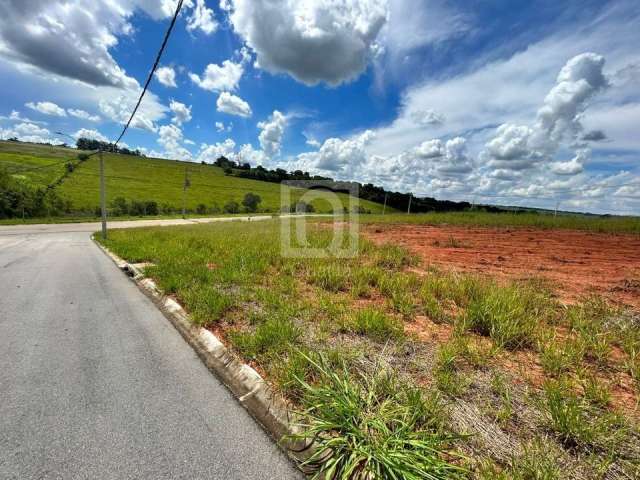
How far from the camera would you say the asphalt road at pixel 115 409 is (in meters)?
1.69

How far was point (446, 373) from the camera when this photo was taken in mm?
2309

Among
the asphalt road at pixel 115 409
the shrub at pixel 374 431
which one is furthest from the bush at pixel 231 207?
the shrub at pixel 374 431

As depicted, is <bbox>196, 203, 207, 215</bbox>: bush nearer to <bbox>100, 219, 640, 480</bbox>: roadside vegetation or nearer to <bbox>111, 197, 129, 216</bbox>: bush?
<bbox>111, 197, 129, 216</bbox>: bush

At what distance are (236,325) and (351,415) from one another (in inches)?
85.6

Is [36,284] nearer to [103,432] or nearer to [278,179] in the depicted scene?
[103,432]

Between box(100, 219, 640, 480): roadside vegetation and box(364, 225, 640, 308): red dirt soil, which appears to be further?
box(364, 225, 640, 308): red dirt soil

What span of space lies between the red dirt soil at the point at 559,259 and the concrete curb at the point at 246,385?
492 cm

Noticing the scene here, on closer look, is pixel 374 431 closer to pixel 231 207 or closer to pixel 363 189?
pixel 231 207

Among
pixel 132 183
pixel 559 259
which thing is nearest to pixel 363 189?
pixel 132 183

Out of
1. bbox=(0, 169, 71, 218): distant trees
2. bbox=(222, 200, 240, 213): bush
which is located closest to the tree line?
bbox=(222, 200, 240, 213): bush

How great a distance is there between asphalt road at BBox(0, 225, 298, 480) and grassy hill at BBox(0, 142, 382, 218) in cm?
4390

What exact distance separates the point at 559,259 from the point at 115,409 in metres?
10.0


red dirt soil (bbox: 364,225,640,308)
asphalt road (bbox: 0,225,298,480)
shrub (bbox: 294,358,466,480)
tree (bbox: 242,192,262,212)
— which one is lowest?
asphalt road (bbox: 0,225,298,480)

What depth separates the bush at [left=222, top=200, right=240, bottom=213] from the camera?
2218 inches
